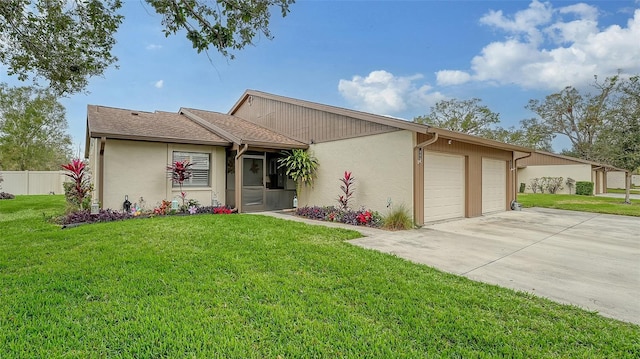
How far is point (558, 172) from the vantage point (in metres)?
26.1

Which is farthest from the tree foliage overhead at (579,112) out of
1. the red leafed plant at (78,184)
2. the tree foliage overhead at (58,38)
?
the red leafed plant at (78,184)

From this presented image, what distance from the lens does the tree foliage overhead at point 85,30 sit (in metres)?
4.84

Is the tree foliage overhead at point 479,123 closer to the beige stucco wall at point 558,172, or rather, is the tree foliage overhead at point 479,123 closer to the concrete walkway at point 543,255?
the beige stucco wall at point 558,172

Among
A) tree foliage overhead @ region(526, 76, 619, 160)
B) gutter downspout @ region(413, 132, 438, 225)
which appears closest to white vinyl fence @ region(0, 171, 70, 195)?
gutter downspout @ region(413, 132, 438, 225)

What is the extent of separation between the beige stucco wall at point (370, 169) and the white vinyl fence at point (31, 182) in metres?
18.0

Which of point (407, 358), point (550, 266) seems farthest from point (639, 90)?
point (407, 358)

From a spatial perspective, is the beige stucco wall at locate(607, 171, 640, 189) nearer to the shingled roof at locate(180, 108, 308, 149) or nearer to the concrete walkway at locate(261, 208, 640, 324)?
the concrete walkway at locate(261, 208, 640, 324)

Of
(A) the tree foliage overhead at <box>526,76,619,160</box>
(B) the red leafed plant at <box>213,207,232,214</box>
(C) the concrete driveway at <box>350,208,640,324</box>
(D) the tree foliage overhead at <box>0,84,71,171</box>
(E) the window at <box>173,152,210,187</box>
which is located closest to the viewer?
(C) the concrete driveway at <box>350,208,640,324</box>

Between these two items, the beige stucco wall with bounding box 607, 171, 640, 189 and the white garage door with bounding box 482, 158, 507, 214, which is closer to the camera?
the white garage door with bounding box 482, 158, 507, 214

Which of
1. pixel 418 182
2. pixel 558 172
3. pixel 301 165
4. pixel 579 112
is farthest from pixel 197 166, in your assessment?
pixel 579 112

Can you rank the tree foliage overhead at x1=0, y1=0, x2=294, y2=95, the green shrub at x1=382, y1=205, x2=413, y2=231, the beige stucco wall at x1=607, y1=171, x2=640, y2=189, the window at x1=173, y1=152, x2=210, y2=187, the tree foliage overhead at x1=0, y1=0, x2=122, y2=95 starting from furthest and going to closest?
the beige stucco wall at x1=607, y1=171, x2=640, y2=189, the window at x1=173, y1=152, x2=210, y2=187, the green shrub at x1=382, y1=205, x2=413, y2=231, the tree foliage overhead at x1=0, y1=0, x2=122, y2=95, the tree foliage overhead at x1=0, y1=0, x2=294, y2=95

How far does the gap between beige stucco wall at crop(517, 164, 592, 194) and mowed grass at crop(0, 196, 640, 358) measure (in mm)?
28217

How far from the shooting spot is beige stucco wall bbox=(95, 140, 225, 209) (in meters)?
9.01

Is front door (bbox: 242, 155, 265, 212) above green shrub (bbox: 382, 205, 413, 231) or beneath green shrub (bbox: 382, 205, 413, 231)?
above
